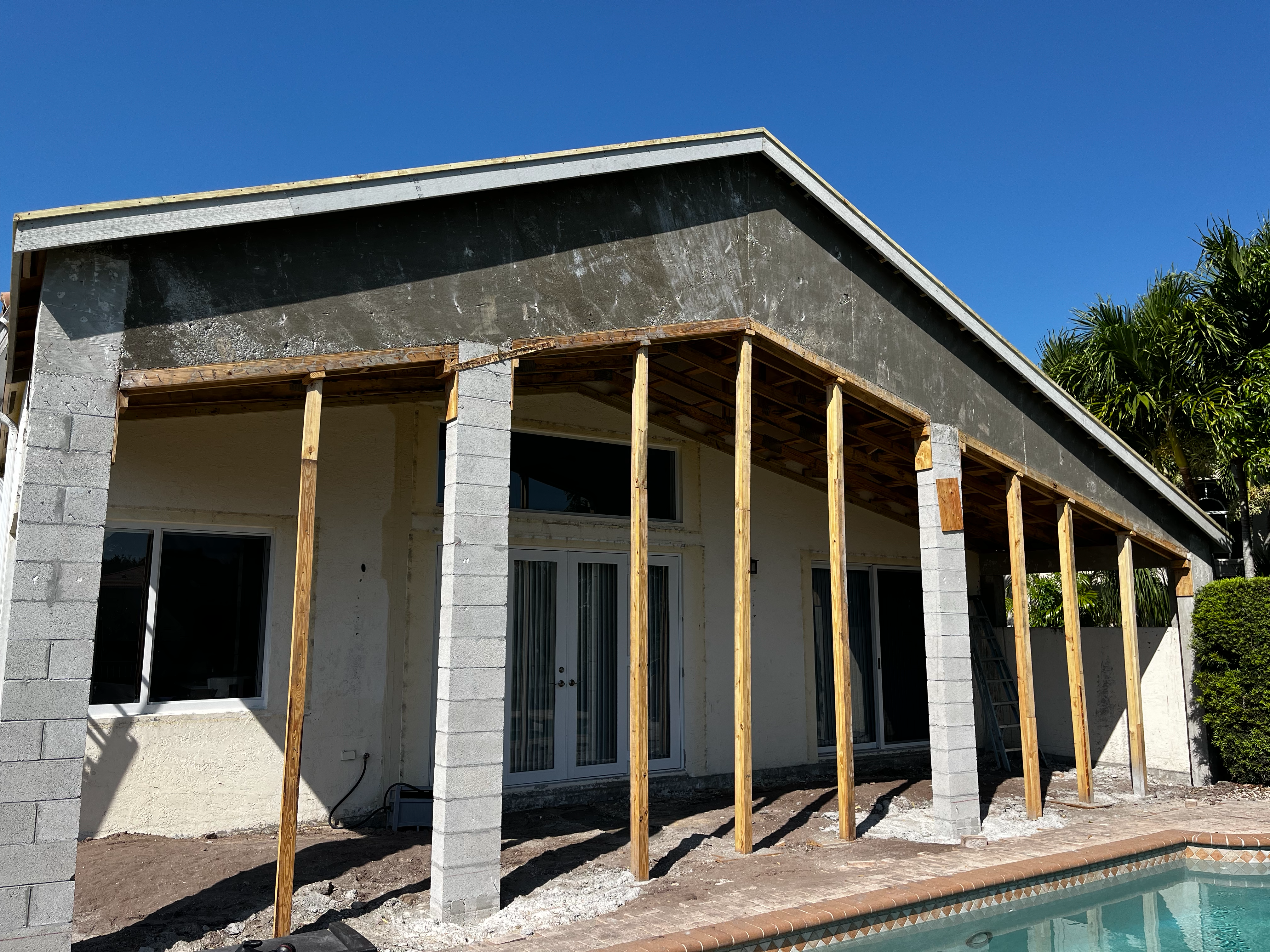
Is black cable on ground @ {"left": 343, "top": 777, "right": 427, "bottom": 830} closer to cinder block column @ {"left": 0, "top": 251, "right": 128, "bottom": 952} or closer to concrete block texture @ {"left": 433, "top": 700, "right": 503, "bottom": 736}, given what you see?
concrete block texture @ {"left": 433, "top": 700, "right": 503, "bottom": 736}

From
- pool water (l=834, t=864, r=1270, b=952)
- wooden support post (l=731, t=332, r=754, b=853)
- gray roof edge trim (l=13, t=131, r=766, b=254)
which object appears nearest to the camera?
gray roof edge trim (l=13, t=131, r=766, b=254)

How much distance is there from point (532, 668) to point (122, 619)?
12.5 ft

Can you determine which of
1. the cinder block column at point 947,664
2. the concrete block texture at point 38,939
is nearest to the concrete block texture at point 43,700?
the concrete block texture at point 38,939

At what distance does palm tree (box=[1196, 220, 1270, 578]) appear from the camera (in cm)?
1191

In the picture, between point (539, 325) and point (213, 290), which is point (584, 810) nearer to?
point (539, 325)

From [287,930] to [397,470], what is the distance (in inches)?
174

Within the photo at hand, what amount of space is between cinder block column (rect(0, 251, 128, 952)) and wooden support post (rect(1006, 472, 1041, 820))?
772cm

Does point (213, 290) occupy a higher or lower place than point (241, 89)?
lower

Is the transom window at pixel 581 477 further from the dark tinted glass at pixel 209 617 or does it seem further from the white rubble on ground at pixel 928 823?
the white rubble on ground at pixel 928 823

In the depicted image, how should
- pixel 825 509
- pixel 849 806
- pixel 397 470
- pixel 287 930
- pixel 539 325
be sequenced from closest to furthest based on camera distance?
pixel 287 930
pixel 539 325
pixel 849 806
pixel 397 470
pixel 825 509

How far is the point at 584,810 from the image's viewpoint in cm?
850

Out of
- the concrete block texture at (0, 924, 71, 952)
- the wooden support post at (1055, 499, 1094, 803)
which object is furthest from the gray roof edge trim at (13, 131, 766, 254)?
the wooden support post at (1055, 499, 1094, 803)

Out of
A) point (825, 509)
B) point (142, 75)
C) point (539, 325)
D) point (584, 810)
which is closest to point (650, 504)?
point (825, 509)

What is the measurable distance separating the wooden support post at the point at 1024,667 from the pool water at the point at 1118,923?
1.35m
